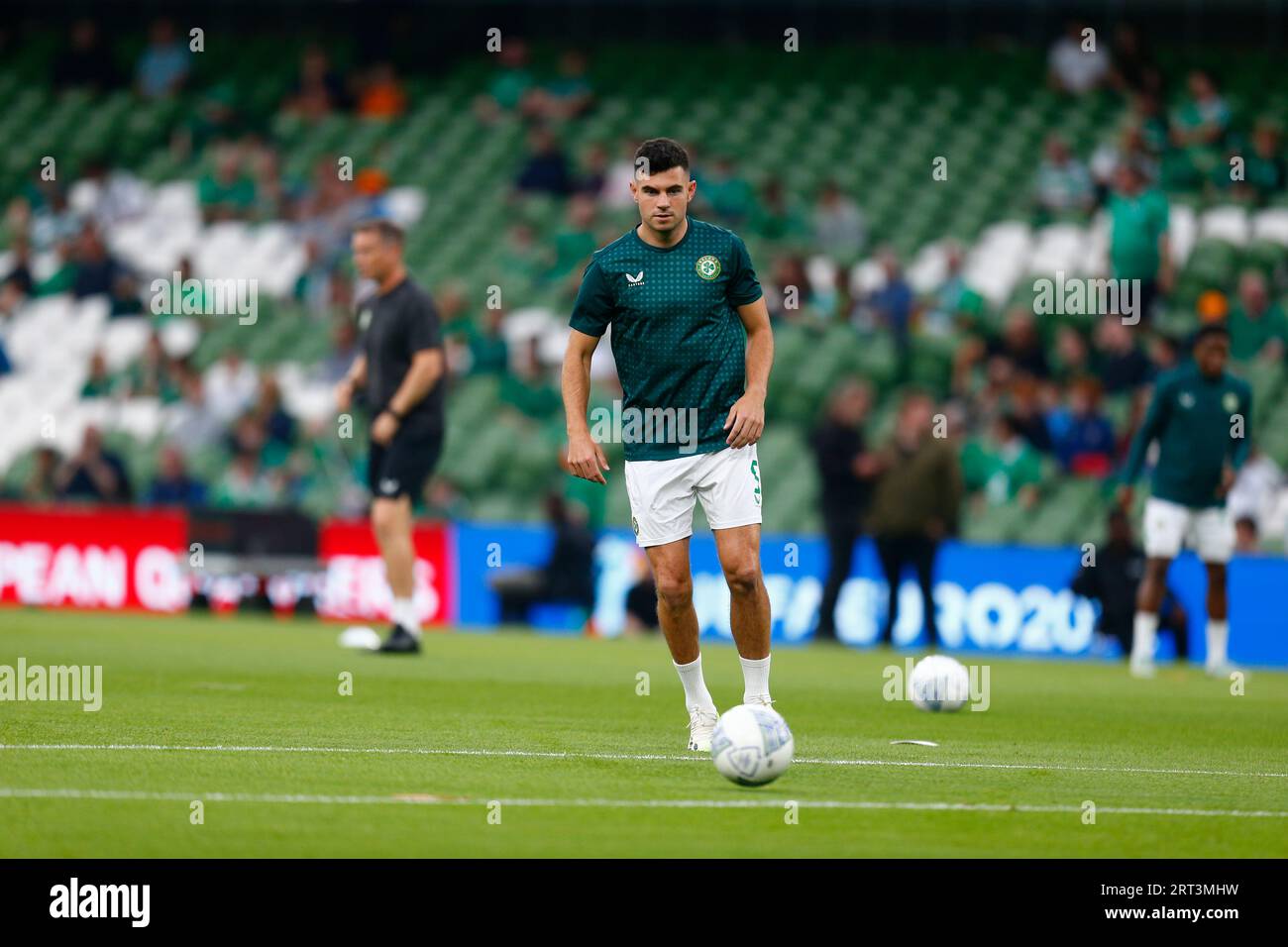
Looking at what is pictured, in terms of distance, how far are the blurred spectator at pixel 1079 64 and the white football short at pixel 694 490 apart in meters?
19.4

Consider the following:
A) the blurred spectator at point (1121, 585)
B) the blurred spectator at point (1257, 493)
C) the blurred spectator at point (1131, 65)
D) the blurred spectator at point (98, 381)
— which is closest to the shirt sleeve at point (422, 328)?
the blurred spectator at point (1121, 585)

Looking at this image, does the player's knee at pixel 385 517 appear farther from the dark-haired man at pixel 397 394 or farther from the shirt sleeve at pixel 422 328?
the shirt sleeve at pixel 422 328

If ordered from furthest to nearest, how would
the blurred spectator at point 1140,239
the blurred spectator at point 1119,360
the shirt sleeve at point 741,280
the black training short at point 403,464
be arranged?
1. the blurred spectator at point 1140,239
2. the blurred spectator at point 1119,360
3. the black training short at point 403,464
4. the shirt sleeve at point 741,280

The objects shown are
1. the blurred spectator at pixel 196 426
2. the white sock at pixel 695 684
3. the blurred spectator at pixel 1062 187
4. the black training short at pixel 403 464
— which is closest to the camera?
the white sock at pixel 695 684

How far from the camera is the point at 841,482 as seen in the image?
63.4ft

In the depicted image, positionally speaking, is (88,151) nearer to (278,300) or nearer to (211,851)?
(278,300)

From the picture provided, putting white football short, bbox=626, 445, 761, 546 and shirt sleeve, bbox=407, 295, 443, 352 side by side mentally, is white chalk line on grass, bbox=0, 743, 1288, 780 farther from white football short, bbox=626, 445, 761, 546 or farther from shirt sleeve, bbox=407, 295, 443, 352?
shirt sleeve, bbox=407, 295, 443, 352

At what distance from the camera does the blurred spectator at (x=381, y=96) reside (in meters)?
30.3

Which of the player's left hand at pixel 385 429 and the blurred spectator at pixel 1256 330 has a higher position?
the blurred spectator at pixel 1256 330

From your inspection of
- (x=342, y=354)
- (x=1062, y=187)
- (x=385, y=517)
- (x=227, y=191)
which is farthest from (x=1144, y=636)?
(x=227, y=191)

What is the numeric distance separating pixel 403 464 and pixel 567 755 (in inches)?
231

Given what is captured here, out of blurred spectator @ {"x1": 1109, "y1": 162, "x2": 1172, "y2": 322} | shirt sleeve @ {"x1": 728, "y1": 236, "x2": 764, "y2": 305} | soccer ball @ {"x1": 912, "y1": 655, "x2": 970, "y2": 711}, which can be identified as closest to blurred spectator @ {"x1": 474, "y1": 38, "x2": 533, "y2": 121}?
blurred spectator @ {"x1": 1109, "y1": 162, "x2": 1172, "y2": 322}

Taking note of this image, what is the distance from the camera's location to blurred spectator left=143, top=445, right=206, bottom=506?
22.9 meters
